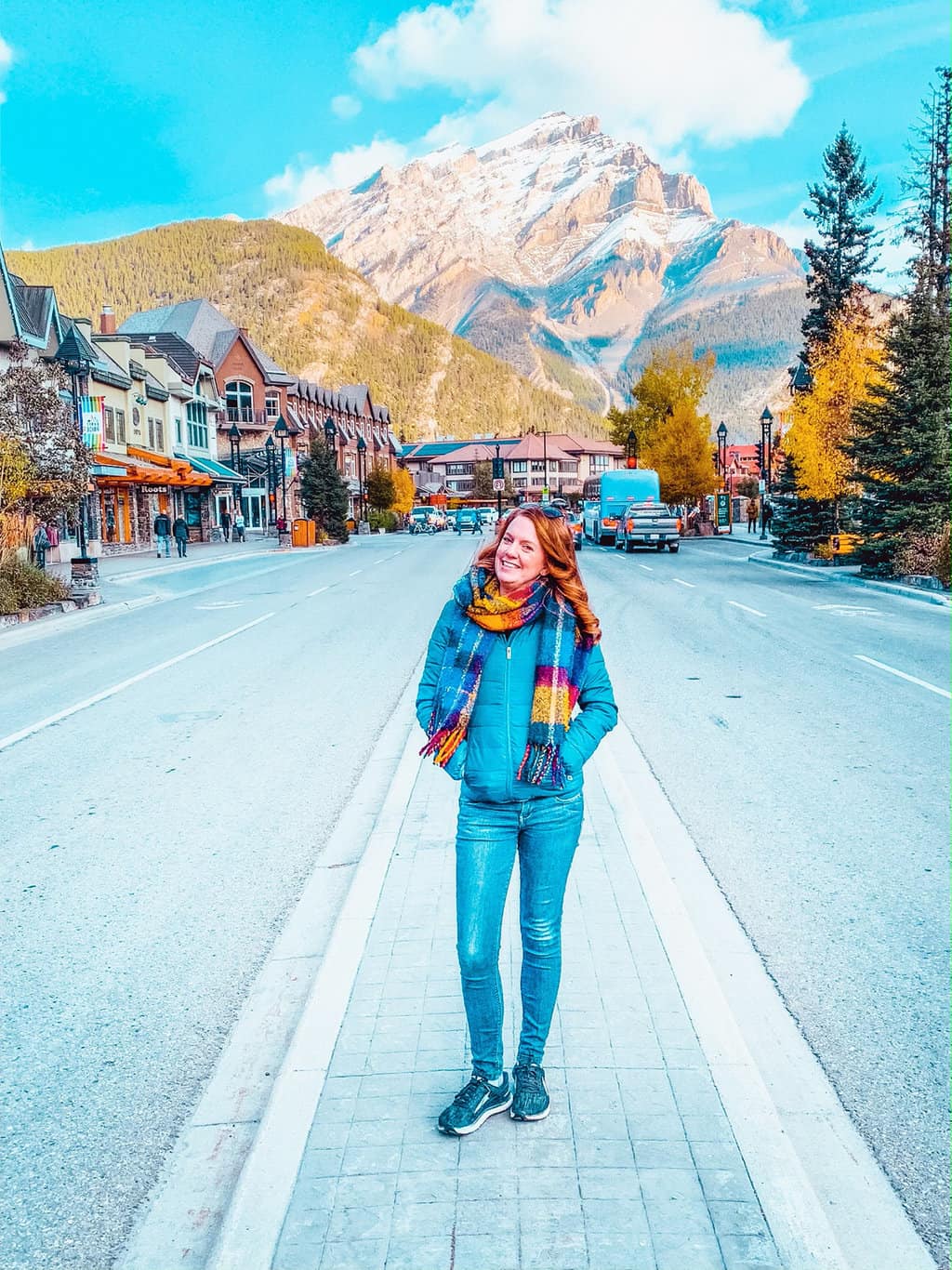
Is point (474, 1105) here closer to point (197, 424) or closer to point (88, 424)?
point (88, 424)

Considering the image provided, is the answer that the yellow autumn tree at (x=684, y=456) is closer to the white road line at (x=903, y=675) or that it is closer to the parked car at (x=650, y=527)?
the parked car at (x=650, y=527)

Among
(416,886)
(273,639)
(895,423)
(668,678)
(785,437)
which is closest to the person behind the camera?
(416,886)

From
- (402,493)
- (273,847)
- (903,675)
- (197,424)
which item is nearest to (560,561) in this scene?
(273,847)

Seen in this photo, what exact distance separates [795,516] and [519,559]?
110ft

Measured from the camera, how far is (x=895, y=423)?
80.8 feet

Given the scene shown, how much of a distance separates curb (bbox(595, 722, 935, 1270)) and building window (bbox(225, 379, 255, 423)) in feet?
258

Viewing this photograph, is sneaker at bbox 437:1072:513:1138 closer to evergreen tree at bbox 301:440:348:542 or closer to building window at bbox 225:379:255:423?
evergreen tree at bbox 301:440:348:542

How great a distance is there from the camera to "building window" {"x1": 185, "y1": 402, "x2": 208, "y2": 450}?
196 feet

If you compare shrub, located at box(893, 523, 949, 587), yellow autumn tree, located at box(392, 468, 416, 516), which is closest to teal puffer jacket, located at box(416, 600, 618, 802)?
shrub, located at box(893, 523, 949, 587)

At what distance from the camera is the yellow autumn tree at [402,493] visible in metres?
102

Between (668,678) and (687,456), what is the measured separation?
46.9 metres

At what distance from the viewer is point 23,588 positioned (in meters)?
20.9

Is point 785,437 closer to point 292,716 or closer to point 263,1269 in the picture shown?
point 292,716

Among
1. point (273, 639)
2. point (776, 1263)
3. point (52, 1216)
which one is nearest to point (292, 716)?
point (273, 639)
